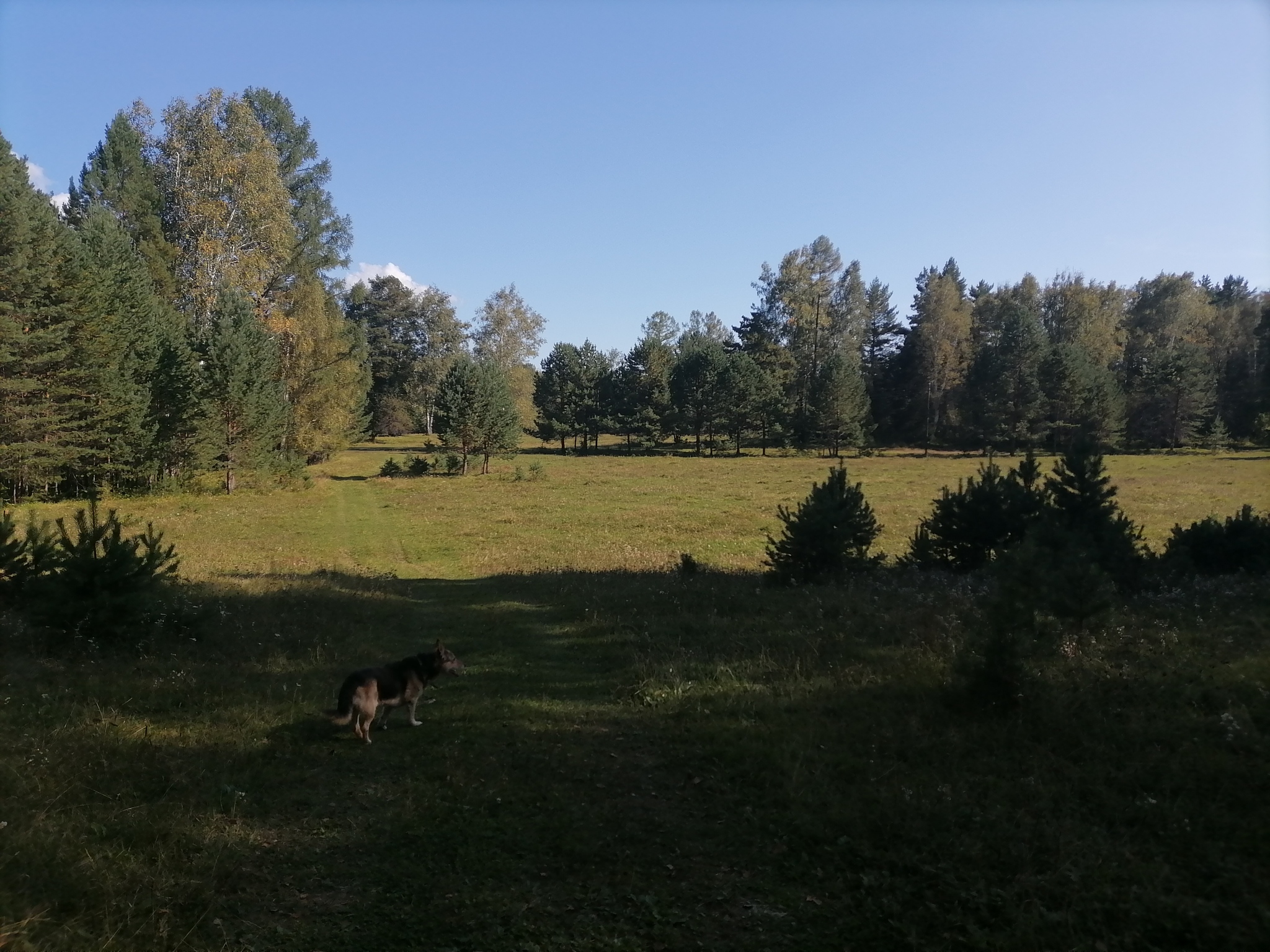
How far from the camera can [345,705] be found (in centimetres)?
721

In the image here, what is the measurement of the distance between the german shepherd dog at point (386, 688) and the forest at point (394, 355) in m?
12.7

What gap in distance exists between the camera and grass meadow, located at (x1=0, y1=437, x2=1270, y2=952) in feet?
14.5

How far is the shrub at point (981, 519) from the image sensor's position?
14.9 metres

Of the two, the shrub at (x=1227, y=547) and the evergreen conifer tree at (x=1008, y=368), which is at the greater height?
the evergreen conifer tree at (x=1008, y=368)

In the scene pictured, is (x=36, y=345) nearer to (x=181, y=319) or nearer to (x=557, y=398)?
(x=181, y=319)

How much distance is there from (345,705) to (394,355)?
8808cm

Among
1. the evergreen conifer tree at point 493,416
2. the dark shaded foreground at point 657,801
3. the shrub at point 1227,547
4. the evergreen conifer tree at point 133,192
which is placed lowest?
the dark shaded foreground at point 657,801

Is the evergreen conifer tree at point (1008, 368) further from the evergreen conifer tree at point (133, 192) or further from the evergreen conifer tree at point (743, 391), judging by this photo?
the evergreen conifer tree at point (133, 192)

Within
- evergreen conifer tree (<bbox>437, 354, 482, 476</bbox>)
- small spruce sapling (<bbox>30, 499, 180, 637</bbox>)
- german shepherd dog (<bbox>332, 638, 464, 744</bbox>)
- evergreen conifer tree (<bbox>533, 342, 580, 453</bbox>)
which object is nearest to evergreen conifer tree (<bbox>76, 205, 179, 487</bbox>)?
evergreen conifer tree (<bbox>437, 354, 482, 476</bbox>)

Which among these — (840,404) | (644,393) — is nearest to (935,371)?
(840,404)

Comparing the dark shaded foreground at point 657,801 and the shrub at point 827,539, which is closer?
the dark shaded foreground at point 657,801

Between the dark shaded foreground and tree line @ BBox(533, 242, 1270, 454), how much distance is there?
49.5 m

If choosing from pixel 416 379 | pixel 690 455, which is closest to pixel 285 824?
pixel 690 455

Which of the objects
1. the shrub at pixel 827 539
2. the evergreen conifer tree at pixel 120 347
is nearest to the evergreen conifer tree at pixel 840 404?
the evergreen conifer tree at pixel 120 347
